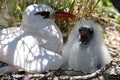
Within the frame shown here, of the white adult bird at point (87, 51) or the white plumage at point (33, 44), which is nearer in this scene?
the white plumage at point (33, 44)

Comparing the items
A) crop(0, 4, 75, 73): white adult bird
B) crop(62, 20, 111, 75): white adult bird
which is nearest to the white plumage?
crop(0, 4, 75, 73): white adult bird

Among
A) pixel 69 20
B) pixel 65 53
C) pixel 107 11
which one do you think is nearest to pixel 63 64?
pixel 65 53

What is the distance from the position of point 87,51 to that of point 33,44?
42 centimetres

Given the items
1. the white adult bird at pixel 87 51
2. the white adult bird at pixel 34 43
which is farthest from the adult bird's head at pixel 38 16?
the white adult bird at pixel 87 51

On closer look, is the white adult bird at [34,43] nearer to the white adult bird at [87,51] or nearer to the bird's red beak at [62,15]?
the bird's red beak at [62,15]

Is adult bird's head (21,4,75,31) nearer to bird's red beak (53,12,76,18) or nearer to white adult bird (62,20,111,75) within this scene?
bird's red beak (53,12,76,18)

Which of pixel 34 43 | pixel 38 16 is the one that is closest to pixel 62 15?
pixel 38 16

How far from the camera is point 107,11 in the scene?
5.00 meters

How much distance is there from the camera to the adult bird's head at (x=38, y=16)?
361cm

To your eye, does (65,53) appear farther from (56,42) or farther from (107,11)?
(107,11)

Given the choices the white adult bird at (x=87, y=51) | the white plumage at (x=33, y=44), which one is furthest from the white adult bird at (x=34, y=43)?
the white adult bird at (x=87, y=51)

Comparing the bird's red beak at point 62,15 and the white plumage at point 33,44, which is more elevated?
the bird's red beak at point 62,15

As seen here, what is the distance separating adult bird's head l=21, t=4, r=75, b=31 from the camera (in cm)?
361

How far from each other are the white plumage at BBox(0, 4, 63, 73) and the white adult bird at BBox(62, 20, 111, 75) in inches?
5.5
